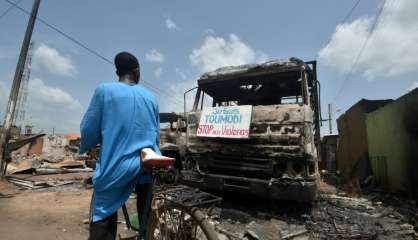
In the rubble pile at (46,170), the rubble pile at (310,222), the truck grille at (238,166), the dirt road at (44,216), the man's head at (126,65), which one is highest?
the man's head at (126,65)

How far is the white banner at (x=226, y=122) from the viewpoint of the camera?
15.8 ft

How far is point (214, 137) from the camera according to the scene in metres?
5.06

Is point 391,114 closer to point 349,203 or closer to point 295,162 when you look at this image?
point 349,203

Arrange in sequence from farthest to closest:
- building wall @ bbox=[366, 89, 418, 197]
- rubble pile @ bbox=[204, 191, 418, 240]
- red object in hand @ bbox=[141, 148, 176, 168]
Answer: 1. building wall @ bbox=[366, 89, 418, 197]
2. rubble pile @ bbox=[204, 191, 418, 240]
3. red object in hand @ bbox=[141, 148, 176, 168]

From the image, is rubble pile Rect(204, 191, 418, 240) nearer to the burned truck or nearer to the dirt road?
the burned truck

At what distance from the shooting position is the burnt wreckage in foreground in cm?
443

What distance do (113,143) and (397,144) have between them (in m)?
8.90

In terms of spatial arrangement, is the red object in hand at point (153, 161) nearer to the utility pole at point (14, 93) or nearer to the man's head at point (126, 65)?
the man's head at point (126, 65)

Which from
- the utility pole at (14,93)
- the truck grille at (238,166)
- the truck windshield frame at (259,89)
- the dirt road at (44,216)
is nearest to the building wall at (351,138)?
the truck windshield frame at (259,89)

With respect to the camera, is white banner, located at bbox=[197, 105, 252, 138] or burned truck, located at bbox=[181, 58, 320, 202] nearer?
burned truck, located at bbox=[181, 58, 320, 202]

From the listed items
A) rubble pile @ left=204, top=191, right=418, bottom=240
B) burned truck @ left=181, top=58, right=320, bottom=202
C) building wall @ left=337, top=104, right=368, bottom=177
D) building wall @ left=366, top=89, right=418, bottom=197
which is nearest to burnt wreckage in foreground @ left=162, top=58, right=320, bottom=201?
burned truck @ left=181, top=58, right=320, bottom=202

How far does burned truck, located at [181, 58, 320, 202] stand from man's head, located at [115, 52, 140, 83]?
2928 millimetres

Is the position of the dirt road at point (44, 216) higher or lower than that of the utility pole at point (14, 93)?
lower

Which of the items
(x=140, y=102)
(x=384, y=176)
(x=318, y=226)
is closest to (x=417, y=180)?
(x=384, y=176)
